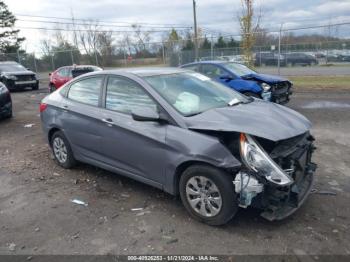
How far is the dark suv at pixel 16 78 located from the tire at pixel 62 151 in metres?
15.3

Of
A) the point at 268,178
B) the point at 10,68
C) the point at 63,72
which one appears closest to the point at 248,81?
the point at 268,178

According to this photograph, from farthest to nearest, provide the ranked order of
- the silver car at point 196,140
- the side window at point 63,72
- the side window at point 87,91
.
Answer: the side window at point 63,72 → the side window at point 87,91 → the silver car at point 196,140

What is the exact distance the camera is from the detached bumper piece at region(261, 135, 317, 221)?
364 cm

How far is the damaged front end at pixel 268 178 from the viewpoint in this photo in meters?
3.58

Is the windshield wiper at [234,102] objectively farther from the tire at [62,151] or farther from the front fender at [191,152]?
the tire at [62,151]

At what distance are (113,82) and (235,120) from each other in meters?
1.87

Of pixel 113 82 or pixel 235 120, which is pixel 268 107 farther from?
pixel 113 82

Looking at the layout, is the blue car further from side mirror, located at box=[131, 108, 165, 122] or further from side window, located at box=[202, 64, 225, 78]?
side mirror, located at box=[131, 108, 165, 122]

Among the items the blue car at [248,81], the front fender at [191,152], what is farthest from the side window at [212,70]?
the front fender at [191,152]

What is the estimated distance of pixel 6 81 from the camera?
64.4ft

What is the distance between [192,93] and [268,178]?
1615mm

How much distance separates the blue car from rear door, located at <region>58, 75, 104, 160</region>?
18.3ft

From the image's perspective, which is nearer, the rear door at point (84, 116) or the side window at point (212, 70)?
the rear door at point (84, 116)

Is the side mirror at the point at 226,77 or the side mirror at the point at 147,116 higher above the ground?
the side mirror at the point at 147,116
